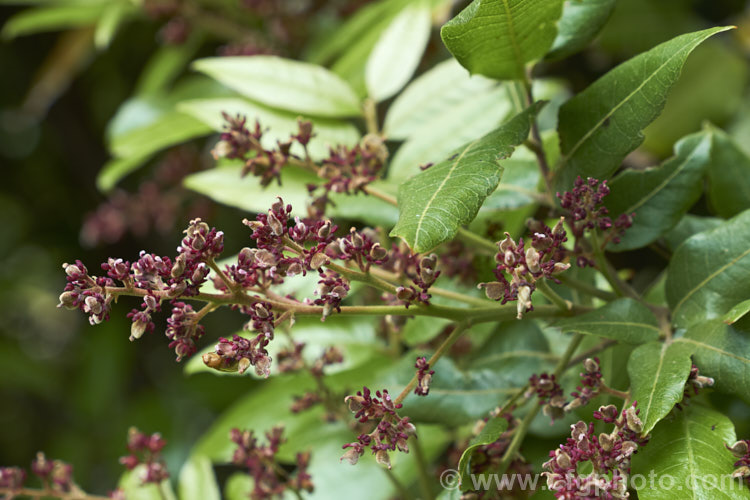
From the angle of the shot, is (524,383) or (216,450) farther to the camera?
(216,450)

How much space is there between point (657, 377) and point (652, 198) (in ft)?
0.99

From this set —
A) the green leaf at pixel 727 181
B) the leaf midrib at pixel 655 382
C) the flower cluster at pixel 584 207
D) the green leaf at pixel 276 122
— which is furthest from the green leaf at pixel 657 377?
the green leaf at pixel 276 122

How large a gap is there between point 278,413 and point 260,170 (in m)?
0.67

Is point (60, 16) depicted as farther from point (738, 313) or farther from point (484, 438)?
point (738, 313)

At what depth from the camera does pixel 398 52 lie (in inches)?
61.4

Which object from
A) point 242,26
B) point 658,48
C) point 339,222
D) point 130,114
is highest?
point 242,26

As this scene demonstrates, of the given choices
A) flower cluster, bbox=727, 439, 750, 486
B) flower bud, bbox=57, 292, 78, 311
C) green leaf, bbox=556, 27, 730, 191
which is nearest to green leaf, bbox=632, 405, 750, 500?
flower cluster, bbox=727, 439, 750, 486

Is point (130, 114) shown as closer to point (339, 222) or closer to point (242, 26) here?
point (242, 26)

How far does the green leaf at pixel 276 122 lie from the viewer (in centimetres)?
141

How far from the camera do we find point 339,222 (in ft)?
5.51

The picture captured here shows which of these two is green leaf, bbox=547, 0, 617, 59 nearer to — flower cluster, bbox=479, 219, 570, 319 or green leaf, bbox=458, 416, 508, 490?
flower cluster, bbox=479, 219, 570, 319

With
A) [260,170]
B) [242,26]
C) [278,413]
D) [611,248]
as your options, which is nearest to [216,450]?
[278,413]

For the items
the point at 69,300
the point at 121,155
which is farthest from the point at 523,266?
the point at 121,155

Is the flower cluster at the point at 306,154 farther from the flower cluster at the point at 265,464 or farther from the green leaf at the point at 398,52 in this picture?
the green leaf at the point at 398,52
